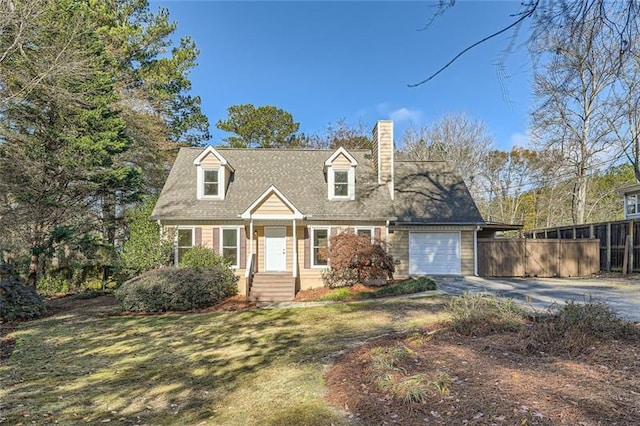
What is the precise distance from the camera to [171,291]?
1180 centimetres

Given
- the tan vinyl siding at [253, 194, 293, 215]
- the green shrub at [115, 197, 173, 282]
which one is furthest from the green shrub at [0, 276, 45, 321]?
the tan vinyl siding at [253, 194, 293, 215]

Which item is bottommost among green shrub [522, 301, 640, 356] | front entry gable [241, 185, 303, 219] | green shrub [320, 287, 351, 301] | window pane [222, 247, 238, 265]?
green shrub [320, 287, 351, 301]

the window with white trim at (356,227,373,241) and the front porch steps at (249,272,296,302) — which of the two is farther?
the window with white trim at (356,227,373,241)

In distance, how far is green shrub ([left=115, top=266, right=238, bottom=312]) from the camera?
11695 millimetres

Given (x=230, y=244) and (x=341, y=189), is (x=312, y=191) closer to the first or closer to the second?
(x=341, y=189)

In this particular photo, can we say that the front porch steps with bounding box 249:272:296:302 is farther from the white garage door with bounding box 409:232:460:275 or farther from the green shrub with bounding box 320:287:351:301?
the white garage door with bounding box 409:232:460:275

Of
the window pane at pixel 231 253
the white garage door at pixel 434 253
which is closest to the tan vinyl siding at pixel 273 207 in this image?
the window pane at pixel 231 253

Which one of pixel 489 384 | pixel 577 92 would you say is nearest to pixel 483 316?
pixel 489 384

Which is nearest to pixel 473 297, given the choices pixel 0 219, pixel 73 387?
pixel 73 387

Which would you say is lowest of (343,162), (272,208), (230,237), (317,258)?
(317,258)

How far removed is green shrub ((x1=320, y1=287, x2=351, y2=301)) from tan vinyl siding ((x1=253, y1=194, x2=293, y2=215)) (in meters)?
3.51

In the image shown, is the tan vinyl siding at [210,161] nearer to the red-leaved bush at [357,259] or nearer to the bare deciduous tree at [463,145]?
the red-leaved bush at [357,259]

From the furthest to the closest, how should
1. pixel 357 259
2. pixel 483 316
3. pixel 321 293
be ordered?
pixel 321 293 < pixel 357 259 < pixel 483 316

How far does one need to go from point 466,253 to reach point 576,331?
1172 centimetres
